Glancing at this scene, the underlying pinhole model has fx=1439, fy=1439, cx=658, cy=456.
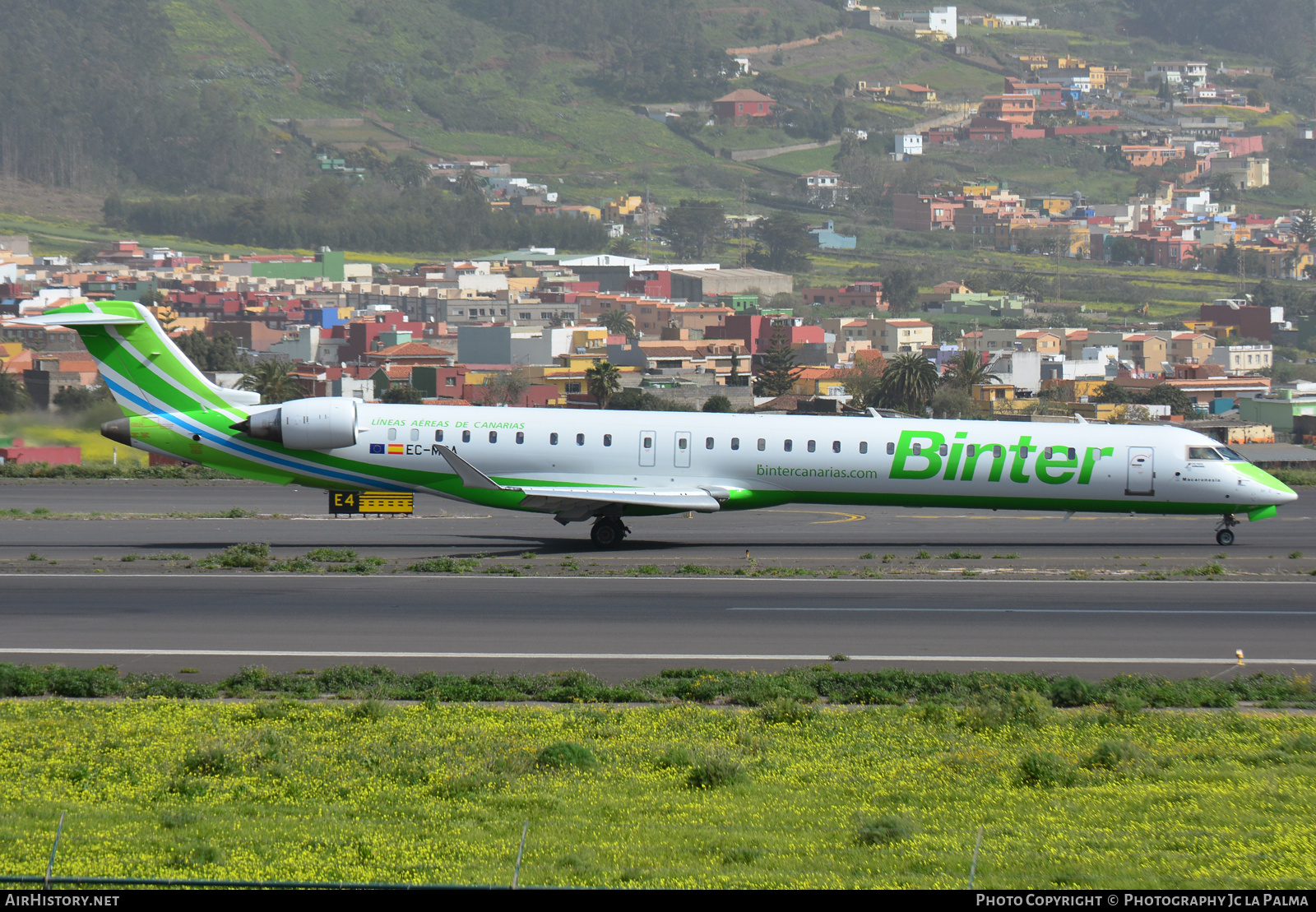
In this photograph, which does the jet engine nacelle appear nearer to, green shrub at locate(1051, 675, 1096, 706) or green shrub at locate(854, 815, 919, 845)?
green shrub at locate(1051, 675, 1096, 706)

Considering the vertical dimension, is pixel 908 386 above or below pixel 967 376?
below

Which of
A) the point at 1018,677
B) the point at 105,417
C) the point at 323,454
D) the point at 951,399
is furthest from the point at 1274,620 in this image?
the point at 951,399

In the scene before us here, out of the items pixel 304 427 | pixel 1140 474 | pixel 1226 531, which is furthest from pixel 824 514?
pixel 304 427

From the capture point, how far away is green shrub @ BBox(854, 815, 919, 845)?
11039mm

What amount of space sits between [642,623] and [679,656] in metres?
2.50

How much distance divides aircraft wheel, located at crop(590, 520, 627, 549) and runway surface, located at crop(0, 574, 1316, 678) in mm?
5393

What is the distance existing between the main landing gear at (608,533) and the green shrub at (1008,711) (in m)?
16.6

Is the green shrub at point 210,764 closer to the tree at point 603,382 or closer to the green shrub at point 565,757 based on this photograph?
the green shrub at point 565,757

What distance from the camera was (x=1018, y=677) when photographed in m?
17.7

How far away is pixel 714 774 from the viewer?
13023mm

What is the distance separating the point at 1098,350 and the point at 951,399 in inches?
2664

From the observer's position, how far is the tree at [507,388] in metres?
113

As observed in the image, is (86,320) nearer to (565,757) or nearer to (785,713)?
(785,713)

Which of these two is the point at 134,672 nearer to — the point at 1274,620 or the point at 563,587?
the point at 563,587
